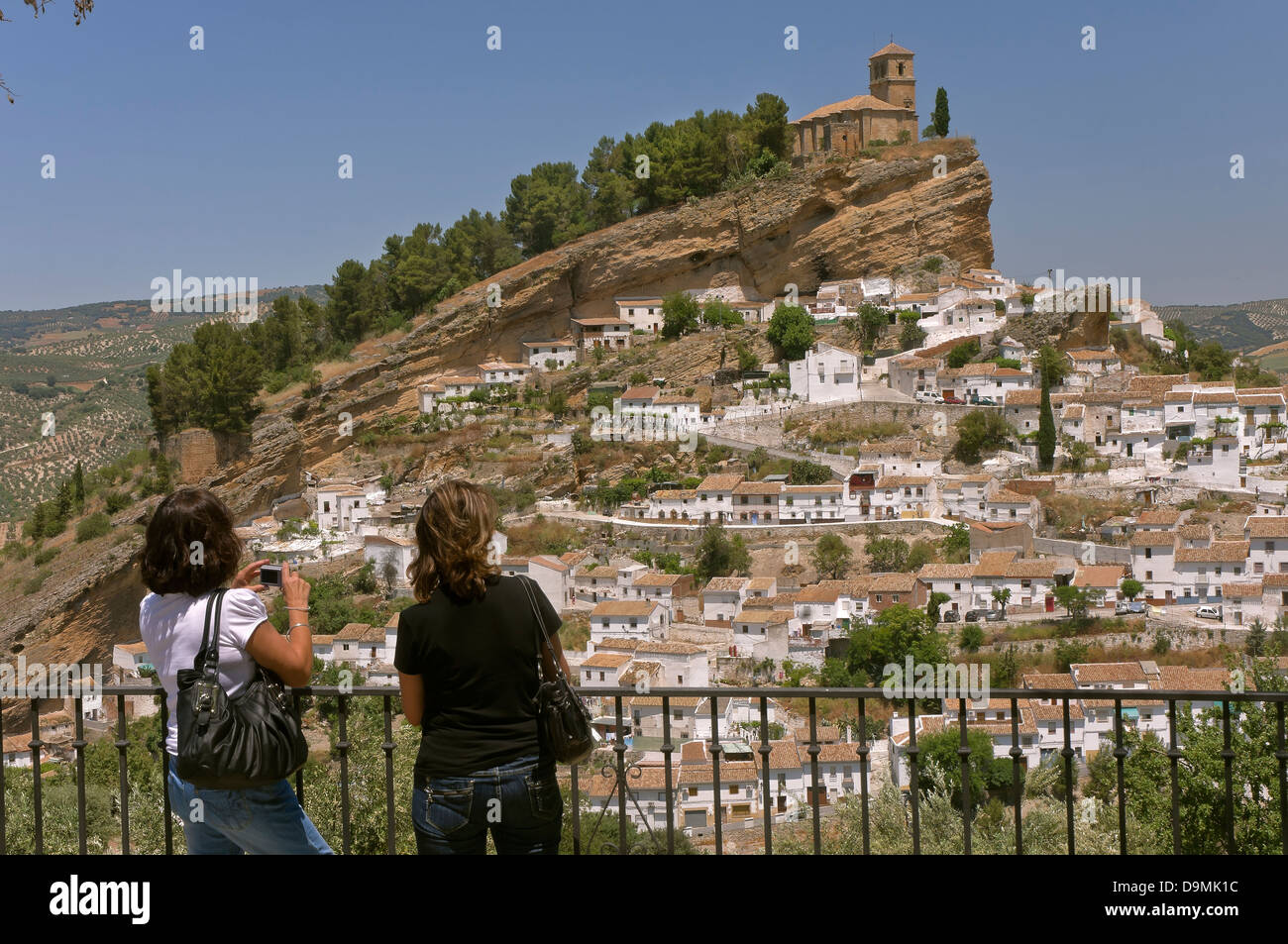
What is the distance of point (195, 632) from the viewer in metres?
3.10

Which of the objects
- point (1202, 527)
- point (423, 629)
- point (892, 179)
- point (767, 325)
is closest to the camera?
point (423, 629)

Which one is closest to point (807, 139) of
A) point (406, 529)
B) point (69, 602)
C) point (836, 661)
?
point (406, 529)

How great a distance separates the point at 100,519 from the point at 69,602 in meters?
3.72

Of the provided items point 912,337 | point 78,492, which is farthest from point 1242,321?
point 78,492

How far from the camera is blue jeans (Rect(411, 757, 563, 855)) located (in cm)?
316

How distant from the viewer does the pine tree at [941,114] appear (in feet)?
147

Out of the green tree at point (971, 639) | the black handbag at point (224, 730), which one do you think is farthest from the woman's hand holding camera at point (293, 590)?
the green tree at point (971, 639)

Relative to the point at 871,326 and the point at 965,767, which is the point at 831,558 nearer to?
the point at 871,326

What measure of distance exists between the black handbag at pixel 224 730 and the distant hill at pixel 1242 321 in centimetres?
6726

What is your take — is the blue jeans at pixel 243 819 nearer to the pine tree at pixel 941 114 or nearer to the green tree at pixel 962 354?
the green tree at pixel 962 354

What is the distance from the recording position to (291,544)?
111ft

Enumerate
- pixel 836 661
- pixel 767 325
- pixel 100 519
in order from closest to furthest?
1. pixel 836 661
2. pixel 100 519
3. pixel 767 325

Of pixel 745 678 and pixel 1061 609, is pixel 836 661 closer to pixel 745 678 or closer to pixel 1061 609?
pixel 745 678

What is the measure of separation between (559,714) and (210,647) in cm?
92
